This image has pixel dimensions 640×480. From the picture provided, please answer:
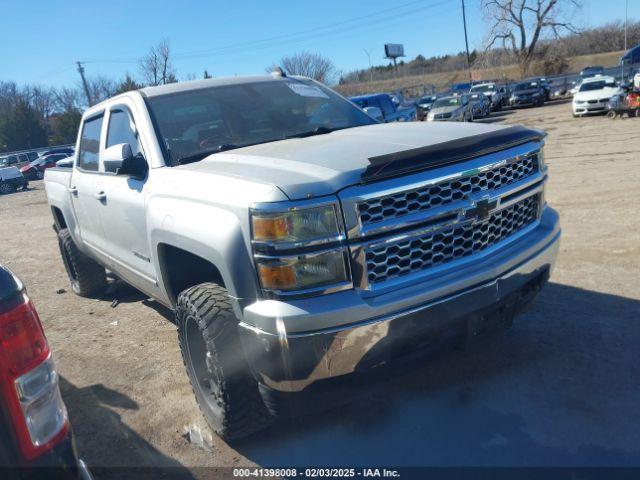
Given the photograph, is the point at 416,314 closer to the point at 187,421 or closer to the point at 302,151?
the point at 302,151

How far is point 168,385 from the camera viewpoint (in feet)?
12.8

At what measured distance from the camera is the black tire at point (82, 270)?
19.7 ft

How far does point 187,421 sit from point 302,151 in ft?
6.08

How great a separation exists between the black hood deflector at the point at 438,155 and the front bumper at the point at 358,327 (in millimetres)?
546

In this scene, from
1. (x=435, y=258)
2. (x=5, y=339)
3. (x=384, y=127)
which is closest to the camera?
(x=5, y=339)

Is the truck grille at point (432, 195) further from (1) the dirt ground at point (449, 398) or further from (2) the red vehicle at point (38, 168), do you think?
(2) the red vehicle at point (38, 168)

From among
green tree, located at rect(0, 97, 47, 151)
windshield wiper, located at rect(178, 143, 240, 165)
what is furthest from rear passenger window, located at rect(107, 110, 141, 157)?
green tree, located at rect(0, 97, 47, 151)

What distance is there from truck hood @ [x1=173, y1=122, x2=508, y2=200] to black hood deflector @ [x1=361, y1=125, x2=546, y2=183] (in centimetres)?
6

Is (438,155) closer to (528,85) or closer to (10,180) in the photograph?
(10,180)

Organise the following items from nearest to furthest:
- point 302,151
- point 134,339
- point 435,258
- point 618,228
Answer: point 435,258 < point 302,151 < point 134,339 < point 618,228

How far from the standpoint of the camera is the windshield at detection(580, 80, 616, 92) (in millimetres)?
21812

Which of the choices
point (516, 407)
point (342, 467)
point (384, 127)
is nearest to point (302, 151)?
point (384, 127)

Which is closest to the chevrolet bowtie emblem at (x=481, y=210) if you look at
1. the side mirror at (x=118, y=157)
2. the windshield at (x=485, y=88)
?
the side mirror at (x=118, y=157)

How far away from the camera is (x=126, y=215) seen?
377 cm
